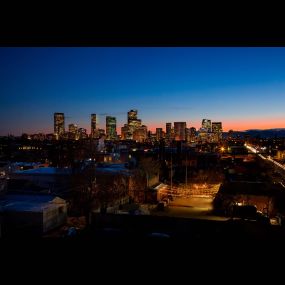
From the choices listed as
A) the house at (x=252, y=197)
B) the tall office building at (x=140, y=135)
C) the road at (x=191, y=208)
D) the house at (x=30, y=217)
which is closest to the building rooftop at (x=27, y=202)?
the house at (x=30, y=217)

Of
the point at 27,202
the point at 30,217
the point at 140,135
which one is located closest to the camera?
the point at 30,217

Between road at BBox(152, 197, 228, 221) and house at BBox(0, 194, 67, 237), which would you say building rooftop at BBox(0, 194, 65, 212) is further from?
road at BBox(152, 197, 228, 221)

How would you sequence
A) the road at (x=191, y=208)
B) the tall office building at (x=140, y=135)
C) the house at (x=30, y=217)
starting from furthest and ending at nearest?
the tall office building at (x=140, y=135), the road at (x=191, y=208), the house at (x=30, y=217)

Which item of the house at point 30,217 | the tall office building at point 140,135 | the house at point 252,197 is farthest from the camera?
the tall office building at point 140,135

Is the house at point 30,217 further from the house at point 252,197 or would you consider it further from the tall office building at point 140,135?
the tall office building at point 140,135

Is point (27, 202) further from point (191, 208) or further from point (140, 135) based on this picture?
point (140, 135)

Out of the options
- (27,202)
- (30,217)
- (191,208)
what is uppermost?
(27,202)

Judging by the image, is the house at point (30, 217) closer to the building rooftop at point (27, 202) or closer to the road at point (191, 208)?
the building rooftop at point (27, 202)

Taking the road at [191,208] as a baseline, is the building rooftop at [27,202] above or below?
above

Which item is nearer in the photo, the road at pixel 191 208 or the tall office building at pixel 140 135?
the road at pixel 191 208

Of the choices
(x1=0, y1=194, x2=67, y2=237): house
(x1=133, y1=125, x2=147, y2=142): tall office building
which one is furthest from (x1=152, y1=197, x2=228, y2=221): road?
(x1=133, y1=125, x2=147, y2=142): tall office building

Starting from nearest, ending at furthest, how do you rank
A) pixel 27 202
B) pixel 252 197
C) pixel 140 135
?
pixel 27 202, pixel 252 197, pixel 140 135

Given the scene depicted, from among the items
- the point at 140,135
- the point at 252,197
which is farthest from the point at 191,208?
the point at 140,135
